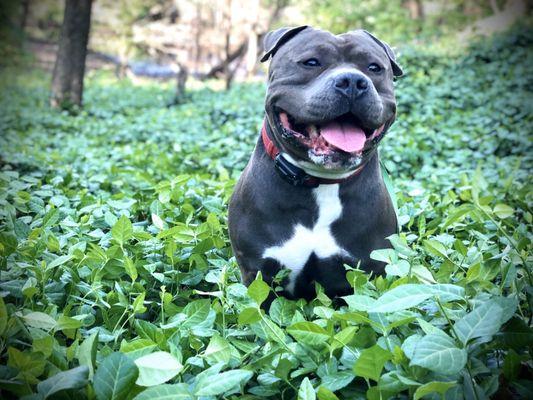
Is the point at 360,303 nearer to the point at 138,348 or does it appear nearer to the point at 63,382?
the point at 138,348

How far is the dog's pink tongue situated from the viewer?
2.24 meters

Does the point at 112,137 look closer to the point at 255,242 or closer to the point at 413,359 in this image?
the point at 255,242

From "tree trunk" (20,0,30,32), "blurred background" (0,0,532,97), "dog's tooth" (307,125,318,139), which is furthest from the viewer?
"tree trunk" (20,0,30,32)

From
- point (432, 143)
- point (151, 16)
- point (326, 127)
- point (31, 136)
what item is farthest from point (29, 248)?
point (151, 16)

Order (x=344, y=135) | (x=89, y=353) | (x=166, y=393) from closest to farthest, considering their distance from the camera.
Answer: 1. (x=166, y=393)
2. (x=89, y=353)
3. (x=344, y=135)

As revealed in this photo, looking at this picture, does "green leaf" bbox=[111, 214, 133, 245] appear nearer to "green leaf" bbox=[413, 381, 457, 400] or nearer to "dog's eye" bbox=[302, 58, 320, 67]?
"dog's eye" bbox=[302, 58, 320, 67]

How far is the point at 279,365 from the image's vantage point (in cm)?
159

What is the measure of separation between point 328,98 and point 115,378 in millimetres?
1290

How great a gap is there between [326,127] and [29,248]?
1.26 meters

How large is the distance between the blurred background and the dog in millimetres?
10028

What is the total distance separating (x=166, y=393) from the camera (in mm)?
1404

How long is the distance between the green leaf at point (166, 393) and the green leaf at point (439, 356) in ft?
1.80

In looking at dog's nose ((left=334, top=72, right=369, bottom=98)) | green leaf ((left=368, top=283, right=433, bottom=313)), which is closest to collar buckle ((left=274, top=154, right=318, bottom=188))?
dog's nose ((left=334, top=72, right=369, bottom=98))

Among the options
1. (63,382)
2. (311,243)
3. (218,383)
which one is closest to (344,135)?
(311,243)
